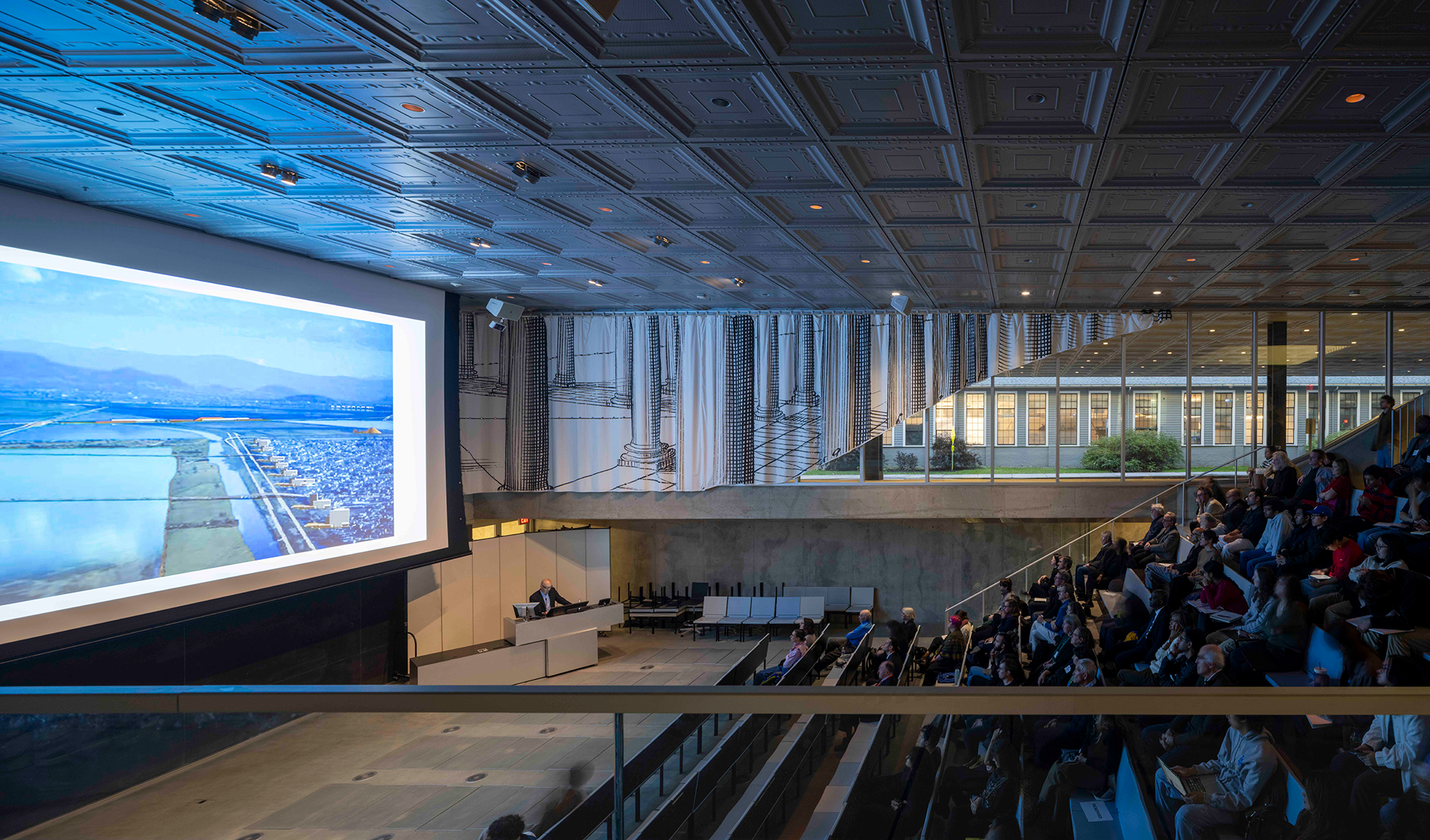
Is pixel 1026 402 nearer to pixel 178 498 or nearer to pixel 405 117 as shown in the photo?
pixel 405 117

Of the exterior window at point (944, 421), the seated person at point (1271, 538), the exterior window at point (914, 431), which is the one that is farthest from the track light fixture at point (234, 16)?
the exterior window at point (944, 421)

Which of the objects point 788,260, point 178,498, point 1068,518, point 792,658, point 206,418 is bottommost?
point 792,658

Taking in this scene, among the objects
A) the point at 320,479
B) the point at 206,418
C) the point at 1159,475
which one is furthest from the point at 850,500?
the point at 206,418

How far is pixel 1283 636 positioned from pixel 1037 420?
732 centimetres

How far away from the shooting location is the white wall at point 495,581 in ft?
38.1

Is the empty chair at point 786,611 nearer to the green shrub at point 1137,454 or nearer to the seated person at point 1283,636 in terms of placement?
the green shrub at point 1137,454

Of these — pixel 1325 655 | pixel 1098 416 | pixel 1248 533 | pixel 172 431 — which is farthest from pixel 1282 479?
pixel 172 431

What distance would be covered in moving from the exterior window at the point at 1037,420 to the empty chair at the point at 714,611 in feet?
18.9

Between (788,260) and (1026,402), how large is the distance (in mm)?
6158

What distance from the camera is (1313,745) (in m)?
1.47

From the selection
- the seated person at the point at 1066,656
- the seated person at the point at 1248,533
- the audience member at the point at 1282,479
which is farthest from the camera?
the audience member at the point at 1282,479

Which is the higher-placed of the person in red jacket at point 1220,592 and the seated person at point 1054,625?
the person in red jacket at point 1220,592

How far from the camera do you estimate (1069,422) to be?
1255 centimetres

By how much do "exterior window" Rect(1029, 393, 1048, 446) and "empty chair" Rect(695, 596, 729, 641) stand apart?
5.77 m
